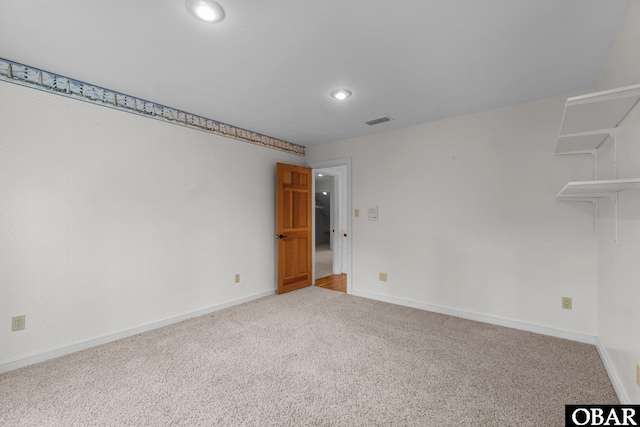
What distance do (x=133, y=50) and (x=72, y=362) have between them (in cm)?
250

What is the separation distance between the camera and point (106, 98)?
262cm

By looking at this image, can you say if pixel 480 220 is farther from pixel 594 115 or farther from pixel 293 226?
pixel 293 226

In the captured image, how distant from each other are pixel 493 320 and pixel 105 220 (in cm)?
412

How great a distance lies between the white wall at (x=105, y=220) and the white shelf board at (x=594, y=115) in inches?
133

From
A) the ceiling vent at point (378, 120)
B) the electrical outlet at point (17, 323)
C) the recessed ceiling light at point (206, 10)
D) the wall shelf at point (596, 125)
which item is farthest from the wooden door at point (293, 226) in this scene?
the wall shelf at point (596, 125)

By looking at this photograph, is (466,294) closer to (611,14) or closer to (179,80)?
(611,14)

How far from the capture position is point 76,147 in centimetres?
247

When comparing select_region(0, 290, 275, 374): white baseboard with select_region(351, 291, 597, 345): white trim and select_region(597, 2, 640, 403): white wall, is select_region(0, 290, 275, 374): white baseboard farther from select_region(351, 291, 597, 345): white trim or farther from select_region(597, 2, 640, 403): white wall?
select_region(597, 2, 640, 403): white wall

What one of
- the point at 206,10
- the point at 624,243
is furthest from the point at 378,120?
the point at 624,243

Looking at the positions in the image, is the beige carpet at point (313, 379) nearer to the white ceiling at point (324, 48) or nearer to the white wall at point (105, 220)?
the white wall at point (105, 220)

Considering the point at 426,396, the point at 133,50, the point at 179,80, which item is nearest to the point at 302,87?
the point at 179,80

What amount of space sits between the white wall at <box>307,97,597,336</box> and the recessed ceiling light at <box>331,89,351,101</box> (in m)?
1.31

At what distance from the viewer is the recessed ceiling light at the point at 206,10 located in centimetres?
154

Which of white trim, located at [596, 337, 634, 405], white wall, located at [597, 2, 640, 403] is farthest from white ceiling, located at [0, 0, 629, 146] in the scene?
white trim, located at [596, 337, 634, 405]
